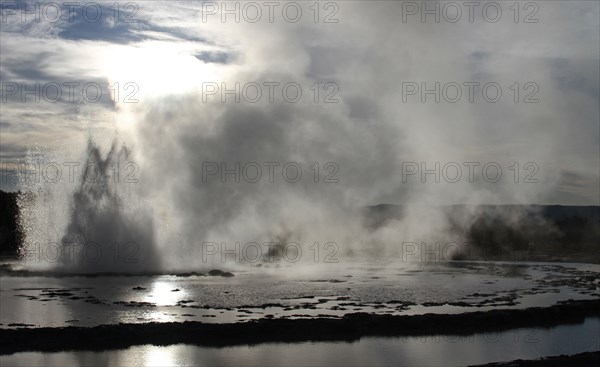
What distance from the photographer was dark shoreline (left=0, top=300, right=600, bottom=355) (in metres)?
19.6

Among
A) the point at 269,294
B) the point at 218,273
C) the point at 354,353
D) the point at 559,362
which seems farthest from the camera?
the point at 218,273

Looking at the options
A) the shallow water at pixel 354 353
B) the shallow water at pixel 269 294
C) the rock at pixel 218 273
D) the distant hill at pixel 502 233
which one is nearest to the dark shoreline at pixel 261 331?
the shallow water at pixel 354 353

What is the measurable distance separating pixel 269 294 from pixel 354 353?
10779 mm

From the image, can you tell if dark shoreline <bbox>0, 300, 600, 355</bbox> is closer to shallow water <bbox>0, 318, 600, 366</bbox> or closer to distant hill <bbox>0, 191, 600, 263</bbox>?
shallow water <bbox>0, 318, 600, 366</bbox>

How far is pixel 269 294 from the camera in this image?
2933cm

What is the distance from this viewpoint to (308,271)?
43.0 m

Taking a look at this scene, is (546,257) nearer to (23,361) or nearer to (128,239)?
(128,239)

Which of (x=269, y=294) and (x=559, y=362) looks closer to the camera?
(x=559, y=362)

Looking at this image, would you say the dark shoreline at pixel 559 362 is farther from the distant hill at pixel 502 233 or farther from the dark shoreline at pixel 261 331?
the distant hill at pixel 502 233

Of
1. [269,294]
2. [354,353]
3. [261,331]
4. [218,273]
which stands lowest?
[354,353]

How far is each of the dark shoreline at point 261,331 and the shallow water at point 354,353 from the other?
0.61m

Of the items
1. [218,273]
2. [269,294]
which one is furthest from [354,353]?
[218,273]

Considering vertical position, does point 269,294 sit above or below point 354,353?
above

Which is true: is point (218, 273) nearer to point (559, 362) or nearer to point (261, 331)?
point (261, 331)
